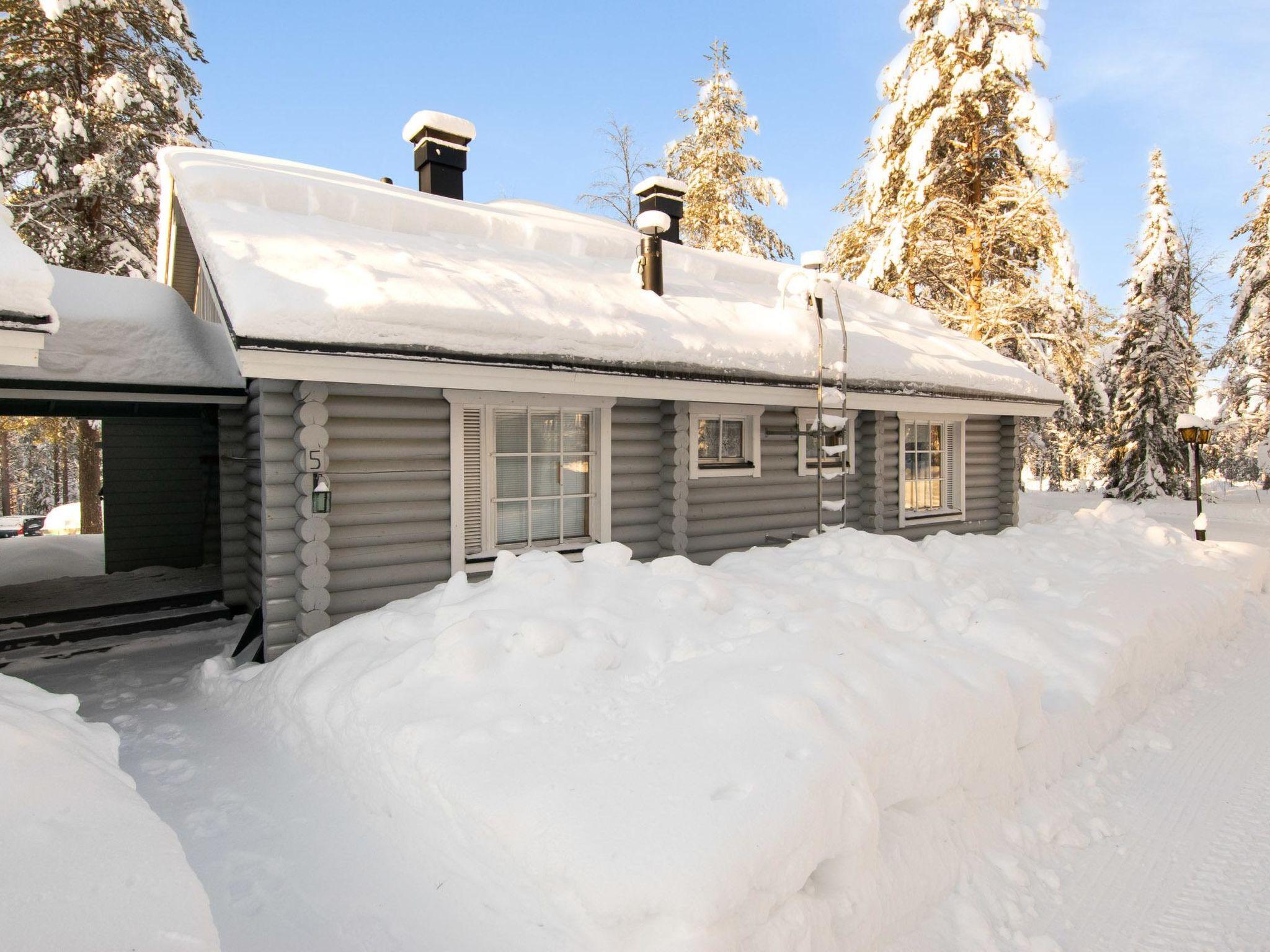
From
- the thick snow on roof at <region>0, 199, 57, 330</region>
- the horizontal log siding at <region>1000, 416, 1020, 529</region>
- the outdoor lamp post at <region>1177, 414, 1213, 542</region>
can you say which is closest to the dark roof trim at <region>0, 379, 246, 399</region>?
the thick snow on roof at <region>0, 199, 57, 330</region>

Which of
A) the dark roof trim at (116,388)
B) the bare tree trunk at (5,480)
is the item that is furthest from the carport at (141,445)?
the bare tree trunk at (5,480)

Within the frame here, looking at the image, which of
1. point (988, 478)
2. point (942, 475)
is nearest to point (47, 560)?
point (942, 475)

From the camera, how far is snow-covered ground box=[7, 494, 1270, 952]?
2.72m

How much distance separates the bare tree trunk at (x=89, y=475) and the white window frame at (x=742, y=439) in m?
13.8

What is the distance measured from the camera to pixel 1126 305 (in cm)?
2230

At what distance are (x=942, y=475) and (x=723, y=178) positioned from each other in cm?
1499

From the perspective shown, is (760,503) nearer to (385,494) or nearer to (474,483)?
(474,483)

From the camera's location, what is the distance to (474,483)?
6297 mm

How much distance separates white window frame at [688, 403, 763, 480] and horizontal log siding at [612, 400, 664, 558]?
14.9 inches

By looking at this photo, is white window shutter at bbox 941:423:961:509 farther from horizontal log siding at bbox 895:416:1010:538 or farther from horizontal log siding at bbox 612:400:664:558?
horizontal log siding at bbox 612:400:664:558

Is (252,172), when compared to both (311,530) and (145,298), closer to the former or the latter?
(145,298)

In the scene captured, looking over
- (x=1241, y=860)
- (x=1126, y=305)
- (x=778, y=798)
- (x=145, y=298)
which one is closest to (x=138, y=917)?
(x=778, y=798)

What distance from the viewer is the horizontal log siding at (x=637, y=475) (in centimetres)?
721

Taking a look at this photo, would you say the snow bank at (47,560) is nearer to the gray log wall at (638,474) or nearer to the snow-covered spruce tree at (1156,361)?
the gray log wall at (638,474)
